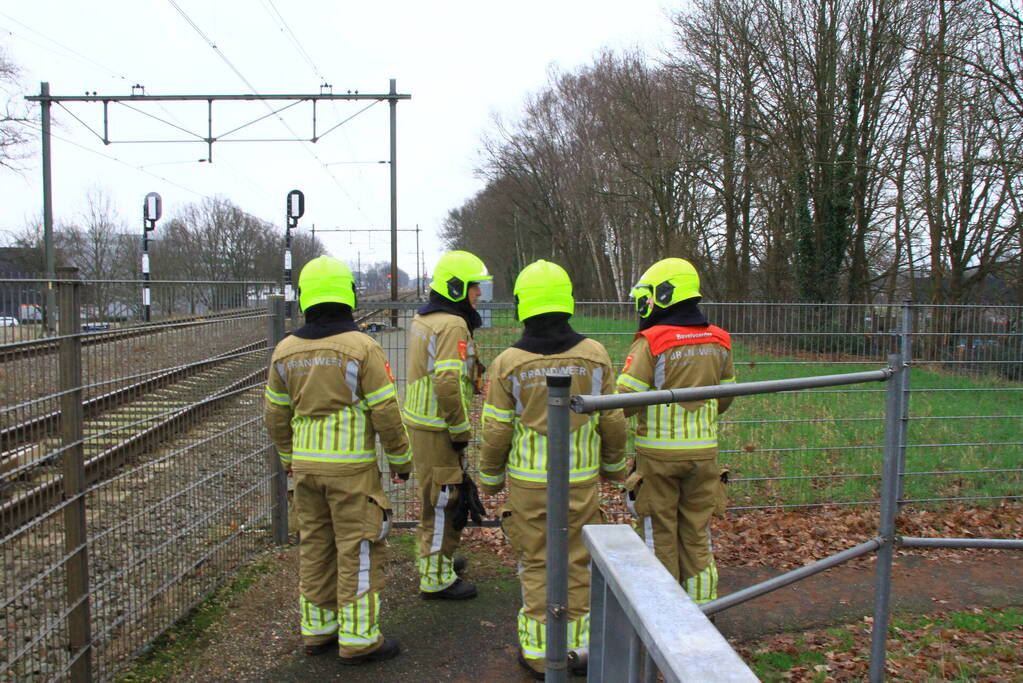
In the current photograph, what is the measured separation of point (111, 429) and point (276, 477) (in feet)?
7.25

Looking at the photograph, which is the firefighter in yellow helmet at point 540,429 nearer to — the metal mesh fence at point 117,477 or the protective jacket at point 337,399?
the protective jacket at point 337,399

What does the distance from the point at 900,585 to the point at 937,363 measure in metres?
1.92

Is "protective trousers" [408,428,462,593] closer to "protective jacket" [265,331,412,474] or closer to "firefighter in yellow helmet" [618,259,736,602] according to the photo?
"protective jacket" [265,331,412,474]

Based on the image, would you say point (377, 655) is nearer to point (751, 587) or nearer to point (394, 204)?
point (751, 587)

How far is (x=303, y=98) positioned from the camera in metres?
A: 17.0

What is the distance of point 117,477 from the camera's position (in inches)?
152

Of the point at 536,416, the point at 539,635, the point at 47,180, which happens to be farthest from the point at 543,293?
the point at 47,180

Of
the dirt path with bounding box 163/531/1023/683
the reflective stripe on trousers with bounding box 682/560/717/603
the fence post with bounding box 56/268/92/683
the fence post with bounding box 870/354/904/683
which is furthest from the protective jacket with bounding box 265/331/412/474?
the fence post with bounding box 870/354/904/683

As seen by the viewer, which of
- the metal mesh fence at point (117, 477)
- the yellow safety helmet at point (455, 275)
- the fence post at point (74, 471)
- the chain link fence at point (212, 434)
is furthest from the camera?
the yellow safety helmet at point (455, 275)

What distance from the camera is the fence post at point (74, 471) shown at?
11.5 feet

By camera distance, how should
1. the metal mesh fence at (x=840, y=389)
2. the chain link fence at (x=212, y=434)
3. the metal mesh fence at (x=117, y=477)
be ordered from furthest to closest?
the metal mesh fence at (x=840, y=389), the chain link fence at (x=212, y=434), the metal mesh fence at (x=117, y=477)

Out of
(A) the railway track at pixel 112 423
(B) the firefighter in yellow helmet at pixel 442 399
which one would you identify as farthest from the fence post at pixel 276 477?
(B) the firefighter in yellow helmet at pixel 442 399

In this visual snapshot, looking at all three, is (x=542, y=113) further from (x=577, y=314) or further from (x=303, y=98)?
(x=577, y=314)

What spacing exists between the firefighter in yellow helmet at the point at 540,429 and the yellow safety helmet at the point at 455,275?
2.42ft
